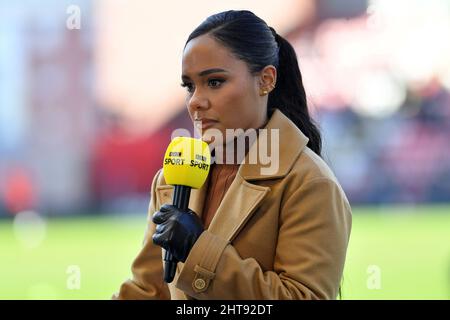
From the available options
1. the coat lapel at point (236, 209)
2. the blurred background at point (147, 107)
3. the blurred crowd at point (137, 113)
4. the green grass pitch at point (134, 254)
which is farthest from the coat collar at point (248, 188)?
the blurred crowd at point (137, 113)

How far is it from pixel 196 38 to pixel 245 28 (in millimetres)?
92

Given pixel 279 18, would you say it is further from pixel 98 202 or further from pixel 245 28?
pixel 245 28

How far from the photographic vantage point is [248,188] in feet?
4.51

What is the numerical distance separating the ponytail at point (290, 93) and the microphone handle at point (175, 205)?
0.30 meters

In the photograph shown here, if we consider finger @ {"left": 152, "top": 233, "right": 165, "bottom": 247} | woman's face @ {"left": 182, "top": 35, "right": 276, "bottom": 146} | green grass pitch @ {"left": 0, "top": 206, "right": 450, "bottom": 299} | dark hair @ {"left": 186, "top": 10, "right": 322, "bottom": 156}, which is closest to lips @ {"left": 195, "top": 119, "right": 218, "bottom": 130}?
woman's face @ {"left": 182, "top": 35, "right": 276, "bottom": 146}

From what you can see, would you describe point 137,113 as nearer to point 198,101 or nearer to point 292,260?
point 198,101

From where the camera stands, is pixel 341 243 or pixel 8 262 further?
pixel 8 262

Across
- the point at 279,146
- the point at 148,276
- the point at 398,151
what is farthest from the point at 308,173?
the point at 398,151

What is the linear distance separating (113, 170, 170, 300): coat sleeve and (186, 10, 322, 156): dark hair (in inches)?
11.6

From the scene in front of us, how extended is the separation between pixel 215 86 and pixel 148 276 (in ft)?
1.27

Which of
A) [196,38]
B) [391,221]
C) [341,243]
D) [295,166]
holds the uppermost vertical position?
[196,38]

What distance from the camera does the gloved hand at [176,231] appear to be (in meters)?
1.23

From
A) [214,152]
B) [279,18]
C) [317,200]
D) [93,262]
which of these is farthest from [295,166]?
[279,18]

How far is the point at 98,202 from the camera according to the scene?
7.39m
